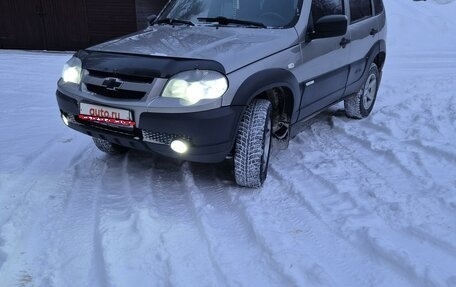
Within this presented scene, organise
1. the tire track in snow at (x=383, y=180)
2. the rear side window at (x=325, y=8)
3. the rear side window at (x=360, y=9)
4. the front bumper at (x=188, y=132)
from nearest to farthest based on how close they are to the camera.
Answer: the tire track in snow at (x=383, y=180) → the front bumper at (x=188, y=132) → the rear side window at (x=325, y=8) → the rear side window at (x=360, y=9)

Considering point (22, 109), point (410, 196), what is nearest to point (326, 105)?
point (410, 196)

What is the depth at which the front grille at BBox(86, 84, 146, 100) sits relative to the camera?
3.16m

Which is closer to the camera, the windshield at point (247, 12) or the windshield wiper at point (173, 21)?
the windshield at point (247, 12)

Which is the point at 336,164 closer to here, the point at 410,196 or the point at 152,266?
the point at 410,196

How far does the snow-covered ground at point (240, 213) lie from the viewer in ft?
8.30

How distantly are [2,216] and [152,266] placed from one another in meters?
1.29

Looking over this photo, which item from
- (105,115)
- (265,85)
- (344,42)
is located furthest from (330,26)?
(105,115)

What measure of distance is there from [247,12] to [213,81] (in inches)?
48.6

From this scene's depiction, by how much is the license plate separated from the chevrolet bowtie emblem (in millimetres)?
153

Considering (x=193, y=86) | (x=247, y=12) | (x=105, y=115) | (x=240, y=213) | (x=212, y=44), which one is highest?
(x=247, y=12)

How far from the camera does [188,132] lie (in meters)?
3.09

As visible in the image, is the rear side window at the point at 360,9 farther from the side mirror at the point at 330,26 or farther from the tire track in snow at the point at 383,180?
the tire track in snow at the point at 383,180

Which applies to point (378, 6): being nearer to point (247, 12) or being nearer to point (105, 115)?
point (247, 12)

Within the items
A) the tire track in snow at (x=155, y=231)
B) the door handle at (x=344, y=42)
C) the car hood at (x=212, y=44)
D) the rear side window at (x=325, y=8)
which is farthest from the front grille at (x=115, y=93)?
the door handle at (x=344, y=42)
